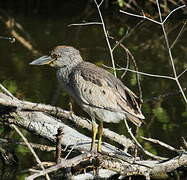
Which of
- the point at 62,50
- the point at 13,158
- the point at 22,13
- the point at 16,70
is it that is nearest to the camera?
the point at 62,50

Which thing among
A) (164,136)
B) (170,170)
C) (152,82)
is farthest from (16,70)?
(170,170)

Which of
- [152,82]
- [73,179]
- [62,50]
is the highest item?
[62,50]

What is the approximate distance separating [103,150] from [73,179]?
415 millimetres

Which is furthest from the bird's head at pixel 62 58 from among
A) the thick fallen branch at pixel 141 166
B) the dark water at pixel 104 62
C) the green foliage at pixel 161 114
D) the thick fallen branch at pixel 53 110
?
the green foliage at pixel 161 114

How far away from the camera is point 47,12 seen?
44.0ft

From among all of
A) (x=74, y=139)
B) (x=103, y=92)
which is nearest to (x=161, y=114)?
(x=74, y=139)

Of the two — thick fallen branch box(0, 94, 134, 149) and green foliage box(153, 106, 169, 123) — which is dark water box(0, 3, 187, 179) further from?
thick fallen branch box(0, 94, 134, 149)

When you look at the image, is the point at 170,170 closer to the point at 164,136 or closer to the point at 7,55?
the point at 164,136

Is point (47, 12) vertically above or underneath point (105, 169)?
underneath

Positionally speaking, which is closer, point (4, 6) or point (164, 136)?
point (164, 136)

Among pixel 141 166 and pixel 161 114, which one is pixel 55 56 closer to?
pixel 141 166

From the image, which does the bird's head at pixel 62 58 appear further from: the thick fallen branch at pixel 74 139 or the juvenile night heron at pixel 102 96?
the thick fallen branch at pixel 74 139

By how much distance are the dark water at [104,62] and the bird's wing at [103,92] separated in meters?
0.42

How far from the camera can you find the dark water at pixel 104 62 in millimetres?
6730
